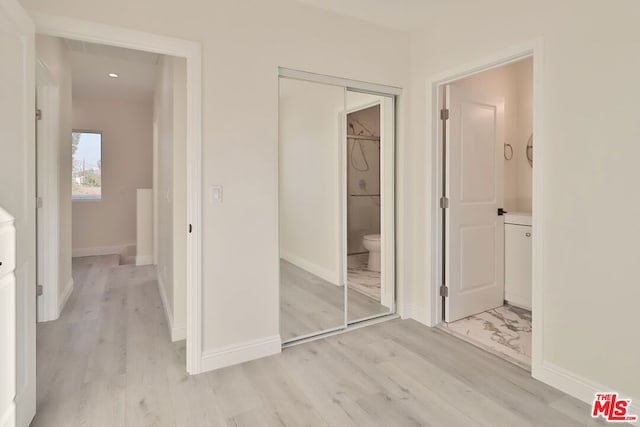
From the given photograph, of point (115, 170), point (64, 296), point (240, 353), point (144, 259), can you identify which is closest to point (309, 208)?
Answer: point (240, 353)

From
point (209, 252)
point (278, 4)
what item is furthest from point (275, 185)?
point (278, 4)

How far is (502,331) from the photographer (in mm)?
2920

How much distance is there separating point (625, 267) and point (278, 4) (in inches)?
104

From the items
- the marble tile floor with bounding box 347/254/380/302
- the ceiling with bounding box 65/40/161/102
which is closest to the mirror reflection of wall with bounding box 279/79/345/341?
the marble tile floor with bounding box 347/254/380/302

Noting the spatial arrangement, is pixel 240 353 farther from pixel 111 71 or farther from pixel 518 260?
pixel 111 71

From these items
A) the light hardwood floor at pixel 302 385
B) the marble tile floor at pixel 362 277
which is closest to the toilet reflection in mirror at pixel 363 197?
the marble tile floor at pixel 362 277

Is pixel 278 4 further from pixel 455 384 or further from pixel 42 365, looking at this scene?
pixel 42 365

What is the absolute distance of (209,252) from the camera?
7.65 feet

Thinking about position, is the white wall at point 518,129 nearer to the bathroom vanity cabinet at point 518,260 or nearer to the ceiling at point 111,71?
the bathroom vanity cabinet at point 518,260

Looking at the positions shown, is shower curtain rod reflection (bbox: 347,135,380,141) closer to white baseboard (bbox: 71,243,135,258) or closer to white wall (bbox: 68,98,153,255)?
white wall (bbox: 68,98,153,255)

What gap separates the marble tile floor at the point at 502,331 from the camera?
2535 mm

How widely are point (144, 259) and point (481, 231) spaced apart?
477 centimetres

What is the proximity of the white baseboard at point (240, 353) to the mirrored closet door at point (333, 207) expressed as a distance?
0.62ft

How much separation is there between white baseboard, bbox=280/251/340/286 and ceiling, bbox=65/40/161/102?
2.51 m
